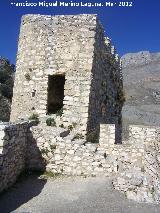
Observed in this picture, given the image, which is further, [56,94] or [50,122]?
[56,94]

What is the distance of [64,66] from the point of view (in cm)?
1309

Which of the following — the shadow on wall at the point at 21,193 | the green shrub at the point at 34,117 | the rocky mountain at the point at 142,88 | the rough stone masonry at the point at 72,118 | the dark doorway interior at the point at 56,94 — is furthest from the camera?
the rocky mountain at the point at 142,88

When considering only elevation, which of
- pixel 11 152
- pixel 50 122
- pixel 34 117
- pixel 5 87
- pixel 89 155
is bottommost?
pixel 89 155

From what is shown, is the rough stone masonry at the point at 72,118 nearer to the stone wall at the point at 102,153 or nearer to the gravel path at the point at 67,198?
the stone wall at the point at 102,153

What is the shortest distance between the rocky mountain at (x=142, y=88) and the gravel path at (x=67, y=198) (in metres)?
31.2

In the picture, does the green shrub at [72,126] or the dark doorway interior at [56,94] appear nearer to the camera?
the green shrub at [72,126]

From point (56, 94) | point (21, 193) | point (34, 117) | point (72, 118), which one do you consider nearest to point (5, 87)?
point (56, 94)

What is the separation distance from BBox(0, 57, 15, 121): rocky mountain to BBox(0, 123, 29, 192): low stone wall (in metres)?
12.5

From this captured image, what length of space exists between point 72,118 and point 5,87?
15127 mm

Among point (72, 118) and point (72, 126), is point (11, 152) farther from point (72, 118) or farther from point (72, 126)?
point (72, 118)

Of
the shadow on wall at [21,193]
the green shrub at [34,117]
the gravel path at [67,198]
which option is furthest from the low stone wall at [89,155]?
the green shrub at [34,117]

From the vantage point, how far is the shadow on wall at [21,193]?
8539 mm

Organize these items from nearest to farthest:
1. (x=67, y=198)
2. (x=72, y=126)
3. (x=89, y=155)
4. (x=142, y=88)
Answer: (x=67, y=198)
(x=89, y=155)
(x=72, y=126)
(x=142, y=88)

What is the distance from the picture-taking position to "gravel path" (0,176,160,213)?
8430mm
